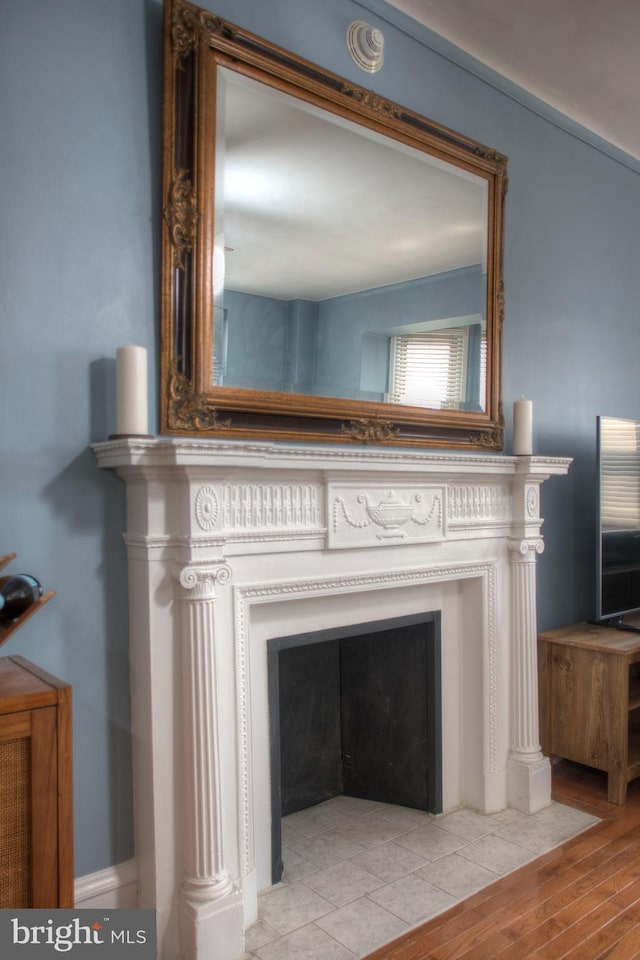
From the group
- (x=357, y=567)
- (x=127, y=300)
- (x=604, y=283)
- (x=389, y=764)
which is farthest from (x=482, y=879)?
(x=604, y=283)

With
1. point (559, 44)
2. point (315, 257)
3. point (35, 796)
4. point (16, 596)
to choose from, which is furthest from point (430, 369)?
point (35, 796)

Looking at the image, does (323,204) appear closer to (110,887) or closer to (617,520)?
(617,520)

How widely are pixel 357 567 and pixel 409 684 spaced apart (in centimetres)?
65

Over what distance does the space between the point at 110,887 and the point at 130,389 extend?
1211 millimetres

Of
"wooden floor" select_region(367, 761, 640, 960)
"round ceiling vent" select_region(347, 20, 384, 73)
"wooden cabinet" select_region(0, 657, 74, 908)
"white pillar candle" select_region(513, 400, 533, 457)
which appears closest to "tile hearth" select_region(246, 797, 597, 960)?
"wooden floor" select_region(367, 761, 640, 960)

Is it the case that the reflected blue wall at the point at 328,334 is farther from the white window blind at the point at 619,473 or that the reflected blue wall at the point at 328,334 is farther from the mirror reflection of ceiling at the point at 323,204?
the white window blind at the point at 619,473

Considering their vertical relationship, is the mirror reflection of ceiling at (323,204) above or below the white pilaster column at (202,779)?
above

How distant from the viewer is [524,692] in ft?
8.82

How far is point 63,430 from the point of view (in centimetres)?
175

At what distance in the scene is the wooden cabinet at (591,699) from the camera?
2736 millimetres

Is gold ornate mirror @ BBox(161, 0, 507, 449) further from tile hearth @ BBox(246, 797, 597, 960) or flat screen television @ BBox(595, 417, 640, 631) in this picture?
tile hearth @ BBox(246, 797, 597, 960)

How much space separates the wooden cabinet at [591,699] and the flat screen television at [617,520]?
139 millimetres

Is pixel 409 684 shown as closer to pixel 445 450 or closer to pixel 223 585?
pixel 445 450

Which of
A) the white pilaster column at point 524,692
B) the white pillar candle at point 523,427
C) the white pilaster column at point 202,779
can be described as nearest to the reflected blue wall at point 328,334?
the white pillar candle at point 523,427
